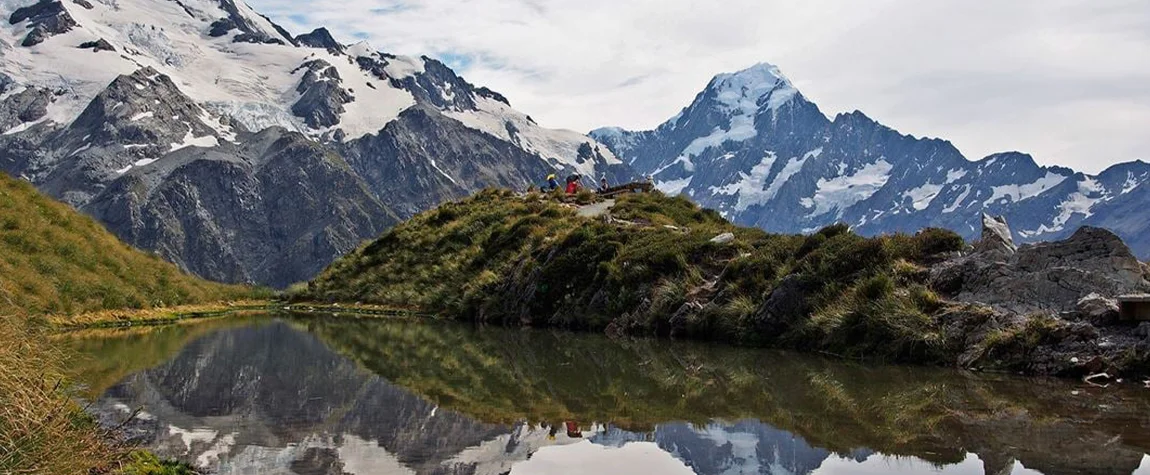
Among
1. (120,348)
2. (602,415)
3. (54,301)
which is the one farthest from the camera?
(54,301)

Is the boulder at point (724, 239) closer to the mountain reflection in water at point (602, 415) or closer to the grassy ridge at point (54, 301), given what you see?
the mountain reflection in water at point (602, 415)

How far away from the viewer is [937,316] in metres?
18.1

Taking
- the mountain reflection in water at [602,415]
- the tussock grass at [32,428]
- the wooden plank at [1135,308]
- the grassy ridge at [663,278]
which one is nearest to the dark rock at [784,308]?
the grassy ridge at [663,278]

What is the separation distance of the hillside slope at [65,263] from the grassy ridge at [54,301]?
1.5 inches

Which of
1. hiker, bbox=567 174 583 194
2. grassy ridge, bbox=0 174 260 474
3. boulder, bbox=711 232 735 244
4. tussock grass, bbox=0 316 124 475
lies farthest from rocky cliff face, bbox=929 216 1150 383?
hiker, bbox=567 174 583 194

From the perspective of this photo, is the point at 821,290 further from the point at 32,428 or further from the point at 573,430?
the point at 32,428

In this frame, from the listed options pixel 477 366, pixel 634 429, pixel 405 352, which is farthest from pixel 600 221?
pixel 634 429

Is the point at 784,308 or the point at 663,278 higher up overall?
the point at 784,308

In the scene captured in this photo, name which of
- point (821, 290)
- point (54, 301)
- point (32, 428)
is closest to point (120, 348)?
point (54, 301)

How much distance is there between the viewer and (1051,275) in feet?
57.9

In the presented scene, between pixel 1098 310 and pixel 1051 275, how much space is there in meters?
2.07

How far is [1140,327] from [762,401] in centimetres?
622

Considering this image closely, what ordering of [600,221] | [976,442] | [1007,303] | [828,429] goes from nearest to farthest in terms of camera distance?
[976,442] → [828,429] → [1007,303] → [600,221]

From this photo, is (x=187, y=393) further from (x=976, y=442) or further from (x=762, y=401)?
(x=976, y=442)
